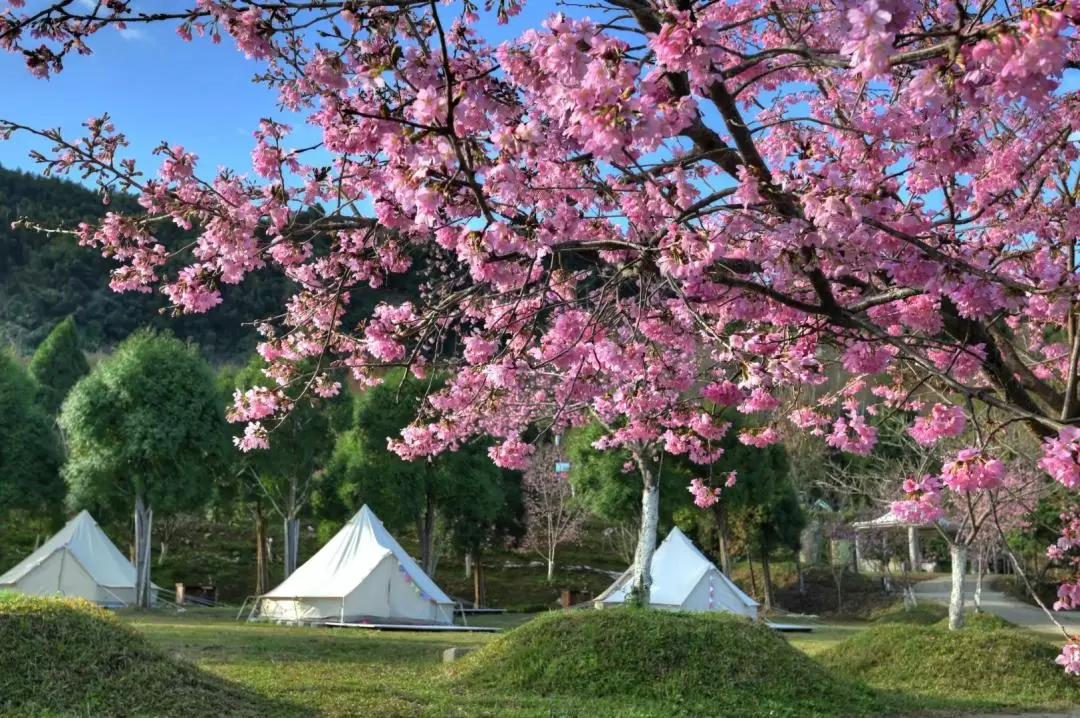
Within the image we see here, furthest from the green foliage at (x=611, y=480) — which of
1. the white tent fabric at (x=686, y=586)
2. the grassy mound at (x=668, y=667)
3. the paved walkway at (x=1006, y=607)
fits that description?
the grassy mound at (x=668, y=667)

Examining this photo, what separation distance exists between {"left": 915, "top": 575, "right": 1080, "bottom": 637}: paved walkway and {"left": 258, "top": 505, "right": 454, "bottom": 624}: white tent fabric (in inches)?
532

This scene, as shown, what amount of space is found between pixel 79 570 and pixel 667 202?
22051mm

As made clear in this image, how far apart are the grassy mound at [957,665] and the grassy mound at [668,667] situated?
1.55 meters

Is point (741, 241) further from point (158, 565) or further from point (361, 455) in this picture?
point (158, 565)

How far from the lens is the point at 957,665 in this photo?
1193cm

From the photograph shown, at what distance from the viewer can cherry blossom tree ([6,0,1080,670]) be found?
143 inches

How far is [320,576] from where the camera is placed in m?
20.9

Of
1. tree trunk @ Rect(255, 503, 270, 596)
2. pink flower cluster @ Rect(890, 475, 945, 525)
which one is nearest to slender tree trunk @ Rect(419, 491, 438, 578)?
tree trunk @ Rect(255, 503, 270, 596)

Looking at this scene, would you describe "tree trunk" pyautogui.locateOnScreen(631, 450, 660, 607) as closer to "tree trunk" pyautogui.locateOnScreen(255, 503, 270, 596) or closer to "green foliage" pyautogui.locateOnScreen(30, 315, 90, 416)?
"tree trunk" pyautogui.locateOnScreen(255, 503, 270, 596)

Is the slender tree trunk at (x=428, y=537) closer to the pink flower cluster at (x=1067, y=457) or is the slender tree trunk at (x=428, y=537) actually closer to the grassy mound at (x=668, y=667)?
the grassy mound at (x=668, y=667)

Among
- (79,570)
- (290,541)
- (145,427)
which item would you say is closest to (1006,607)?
(290,541)

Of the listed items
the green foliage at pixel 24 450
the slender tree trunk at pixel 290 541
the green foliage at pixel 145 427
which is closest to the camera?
the green foliage at pixel 145 427

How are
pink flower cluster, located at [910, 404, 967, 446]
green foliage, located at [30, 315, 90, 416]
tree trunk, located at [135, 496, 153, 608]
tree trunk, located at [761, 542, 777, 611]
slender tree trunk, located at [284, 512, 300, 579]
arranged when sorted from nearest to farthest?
pink flower cluster, located at [910, 404, 967, 446] → tree trunk, located at [135, 496, 153, 608] → slender tree trunk, located at [284, 512, 300, 579] → tree trunk, located at [761, 542, 777, 611] → green foliage, located at [30, 315, 90, 416]

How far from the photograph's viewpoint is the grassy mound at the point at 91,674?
20.5ft
